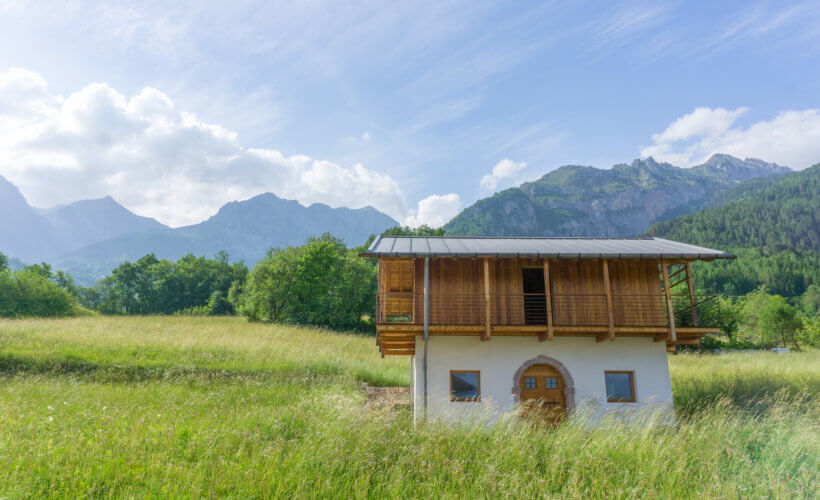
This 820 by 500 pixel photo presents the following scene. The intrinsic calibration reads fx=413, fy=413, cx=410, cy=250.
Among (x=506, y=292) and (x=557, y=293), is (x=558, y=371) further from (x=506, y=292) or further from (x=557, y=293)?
(x=506, y=292)

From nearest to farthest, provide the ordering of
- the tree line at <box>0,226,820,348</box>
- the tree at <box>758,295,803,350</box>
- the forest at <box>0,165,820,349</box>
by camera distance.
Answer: the tree line at <box>0,226,820,348</box> → the forest at <box>0,165,820,349</box> → the tree at <box>758,295,803,350</box>

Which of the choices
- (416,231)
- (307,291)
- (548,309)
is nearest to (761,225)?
(416,231)

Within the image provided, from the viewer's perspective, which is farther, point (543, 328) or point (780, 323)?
point (780, 323)

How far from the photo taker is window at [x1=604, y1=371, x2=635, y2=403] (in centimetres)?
1195

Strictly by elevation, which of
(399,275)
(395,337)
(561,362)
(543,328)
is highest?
(399,275)

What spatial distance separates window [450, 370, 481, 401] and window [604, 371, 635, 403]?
3789 millimetres

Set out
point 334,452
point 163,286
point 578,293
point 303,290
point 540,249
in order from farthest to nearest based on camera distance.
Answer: point 163,286, point 303,290, point 578,293, point 540,249, point 334,452

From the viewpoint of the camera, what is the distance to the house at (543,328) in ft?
37.9

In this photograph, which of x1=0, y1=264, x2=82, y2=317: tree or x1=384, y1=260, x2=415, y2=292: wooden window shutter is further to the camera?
x1=0, y1=264, x2=82, y2=317: tree

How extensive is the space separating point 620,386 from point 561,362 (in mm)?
1857

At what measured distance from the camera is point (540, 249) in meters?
12.4

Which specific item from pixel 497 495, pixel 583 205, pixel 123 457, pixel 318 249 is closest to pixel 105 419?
pixel 123 457

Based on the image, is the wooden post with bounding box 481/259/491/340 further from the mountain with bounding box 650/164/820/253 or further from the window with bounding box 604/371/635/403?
the mountain with bounding box 650/164/820/253

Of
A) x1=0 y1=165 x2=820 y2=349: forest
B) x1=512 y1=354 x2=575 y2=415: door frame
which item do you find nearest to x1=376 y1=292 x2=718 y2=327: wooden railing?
x1=512 y1=354 x2=575 y2=415: door frame
